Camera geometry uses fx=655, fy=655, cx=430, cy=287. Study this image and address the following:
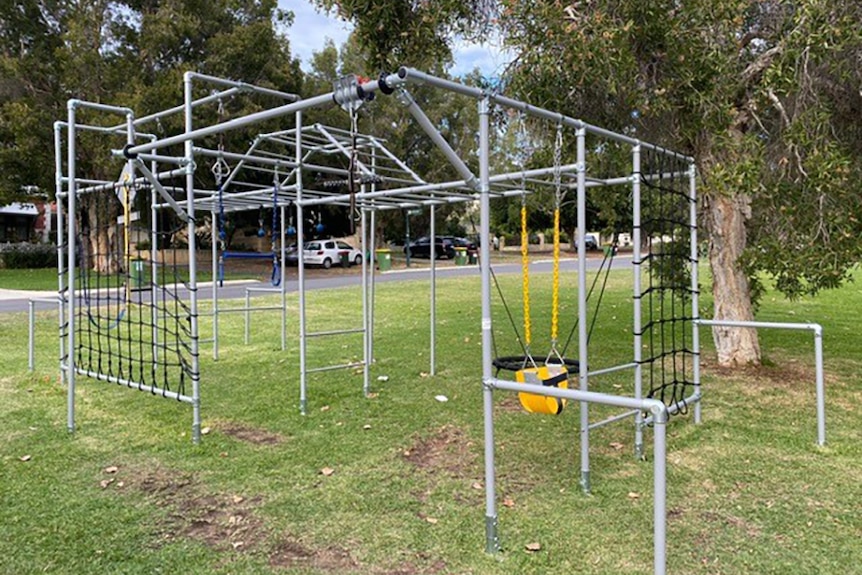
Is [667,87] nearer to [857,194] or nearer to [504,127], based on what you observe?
[857,194]

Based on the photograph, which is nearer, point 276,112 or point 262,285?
point 276,112

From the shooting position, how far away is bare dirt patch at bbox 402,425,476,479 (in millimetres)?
4316

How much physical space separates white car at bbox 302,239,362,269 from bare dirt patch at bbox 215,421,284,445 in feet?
72.6

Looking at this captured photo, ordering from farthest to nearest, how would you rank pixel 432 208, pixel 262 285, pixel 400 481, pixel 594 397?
pixel 262 285, pixel 432 208, pixel 400 481, pixel 594 397

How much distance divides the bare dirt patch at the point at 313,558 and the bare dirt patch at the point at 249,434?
1697 mm

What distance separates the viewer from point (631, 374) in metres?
7.25

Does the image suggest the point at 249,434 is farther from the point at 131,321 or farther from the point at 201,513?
the point at 131,321

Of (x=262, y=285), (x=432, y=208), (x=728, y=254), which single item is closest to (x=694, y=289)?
(x=728, y=254)

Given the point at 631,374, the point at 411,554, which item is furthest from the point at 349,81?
the point at 631,374

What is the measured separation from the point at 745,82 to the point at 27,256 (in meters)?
27.1

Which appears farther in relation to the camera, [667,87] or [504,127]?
[504,127]

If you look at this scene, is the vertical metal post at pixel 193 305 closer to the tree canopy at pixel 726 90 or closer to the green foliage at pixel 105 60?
the tree canopy at pixel 726 90

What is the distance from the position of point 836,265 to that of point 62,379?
7.19 meters

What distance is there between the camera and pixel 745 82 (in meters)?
6.21
